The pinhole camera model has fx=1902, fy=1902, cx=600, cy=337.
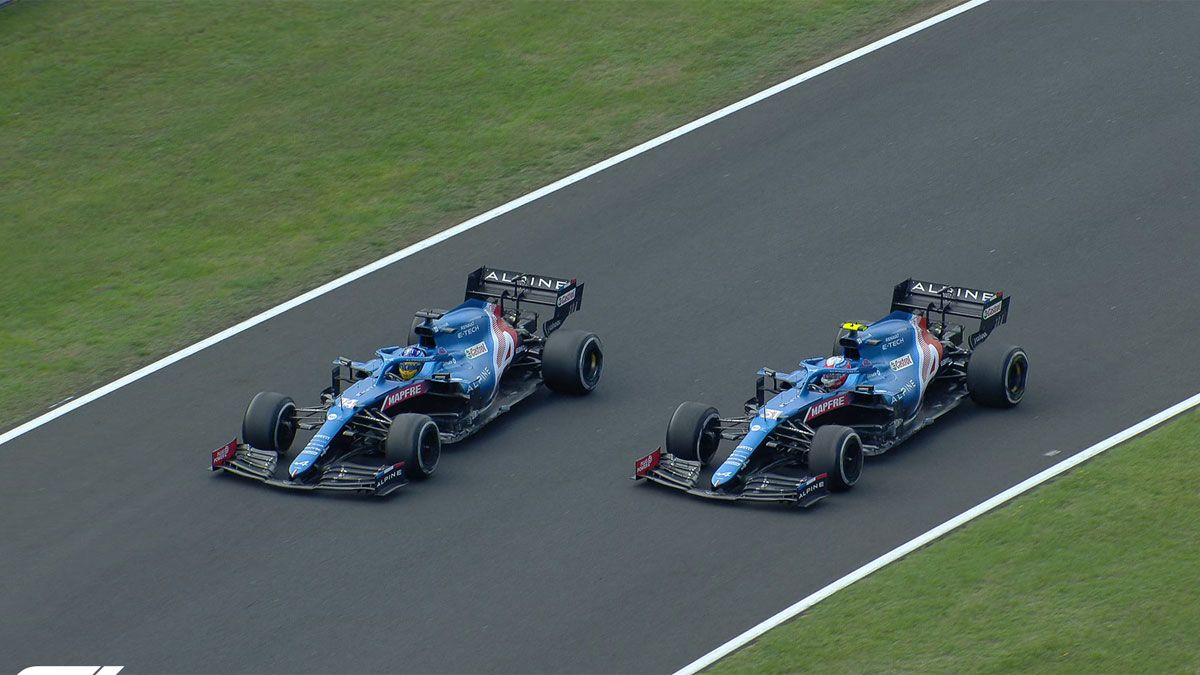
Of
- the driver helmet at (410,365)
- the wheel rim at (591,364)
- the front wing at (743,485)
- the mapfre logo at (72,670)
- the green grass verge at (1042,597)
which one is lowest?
the mapfre logo at (72,670)

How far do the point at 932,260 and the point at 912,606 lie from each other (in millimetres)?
7715

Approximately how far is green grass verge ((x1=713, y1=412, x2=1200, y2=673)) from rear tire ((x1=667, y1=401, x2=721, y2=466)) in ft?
8.47

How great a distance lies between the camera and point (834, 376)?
1906 cm

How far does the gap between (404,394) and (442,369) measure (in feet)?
1.60

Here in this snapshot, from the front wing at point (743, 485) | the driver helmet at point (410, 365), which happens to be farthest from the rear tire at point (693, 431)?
the driver helmet at point (410, 365)

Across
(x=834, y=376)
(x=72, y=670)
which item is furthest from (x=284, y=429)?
(x=834, y=376)

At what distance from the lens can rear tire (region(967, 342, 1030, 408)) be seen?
19453 mm

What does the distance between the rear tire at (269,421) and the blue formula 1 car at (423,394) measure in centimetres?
1

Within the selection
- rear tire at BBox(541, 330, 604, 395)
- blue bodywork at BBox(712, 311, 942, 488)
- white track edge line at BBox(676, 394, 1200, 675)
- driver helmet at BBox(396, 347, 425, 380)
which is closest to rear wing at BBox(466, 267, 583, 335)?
rear tire at BBox(541, 330, 604, 395)

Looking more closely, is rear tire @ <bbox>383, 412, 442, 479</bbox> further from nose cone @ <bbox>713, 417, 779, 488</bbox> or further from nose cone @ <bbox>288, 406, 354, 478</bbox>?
nose cone @ <bbox>713, 417, 779, 488</bbox>

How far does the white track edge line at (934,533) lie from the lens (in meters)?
15.8

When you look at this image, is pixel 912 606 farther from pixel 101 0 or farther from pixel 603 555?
pixel 101 0

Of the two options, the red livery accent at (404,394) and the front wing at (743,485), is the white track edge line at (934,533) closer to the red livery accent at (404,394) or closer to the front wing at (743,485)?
the front wing at (743,485)

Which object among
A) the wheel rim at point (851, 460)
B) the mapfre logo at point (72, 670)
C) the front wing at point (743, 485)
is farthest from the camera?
the wheel rim at point (851, 460)
